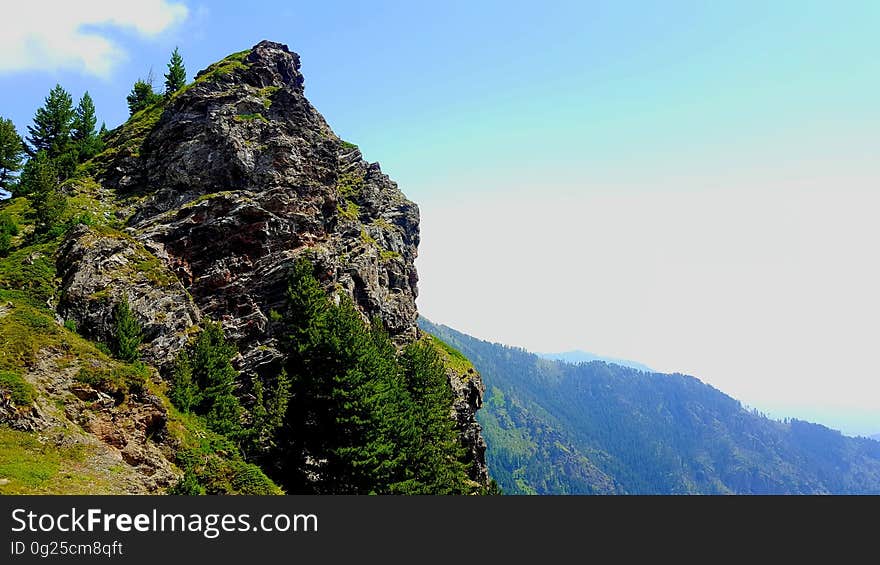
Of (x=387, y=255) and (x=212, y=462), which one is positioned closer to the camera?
(x=212, y=462)

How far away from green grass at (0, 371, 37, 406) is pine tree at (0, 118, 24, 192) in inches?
2530

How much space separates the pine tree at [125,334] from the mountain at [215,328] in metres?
0.18

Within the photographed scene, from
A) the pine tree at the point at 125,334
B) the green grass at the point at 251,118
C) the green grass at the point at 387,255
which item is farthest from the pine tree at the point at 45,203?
the green grass at the point at 387,255

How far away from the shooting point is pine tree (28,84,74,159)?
88.5 meters

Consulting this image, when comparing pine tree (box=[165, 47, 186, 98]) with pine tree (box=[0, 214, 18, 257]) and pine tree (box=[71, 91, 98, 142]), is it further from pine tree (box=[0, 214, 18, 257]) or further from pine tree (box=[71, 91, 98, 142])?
pine tree (box=[0, 214, 18, 257])

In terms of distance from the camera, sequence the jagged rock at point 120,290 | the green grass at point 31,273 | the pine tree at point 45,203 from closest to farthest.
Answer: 1. the green grass at point 31,273
2. the jagged rock at point 120,290
3. the pine tree at point 45,203

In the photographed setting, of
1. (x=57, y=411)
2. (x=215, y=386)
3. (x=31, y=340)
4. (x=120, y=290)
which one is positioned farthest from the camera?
(x=120, y=290)

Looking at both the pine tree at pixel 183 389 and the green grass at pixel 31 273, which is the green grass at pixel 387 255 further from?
the green grass at pixel 31 273

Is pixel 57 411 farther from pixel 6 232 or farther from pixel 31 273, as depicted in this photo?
pixel 6 232

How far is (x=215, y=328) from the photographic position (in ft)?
181

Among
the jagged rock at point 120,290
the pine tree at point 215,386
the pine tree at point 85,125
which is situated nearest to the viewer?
the pine tree at point 215,386

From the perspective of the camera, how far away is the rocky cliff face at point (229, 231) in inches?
2088

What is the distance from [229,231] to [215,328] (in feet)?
56.6

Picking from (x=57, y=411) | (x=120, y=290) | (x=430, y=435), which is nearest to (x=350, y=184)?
(x=120, y=290)
